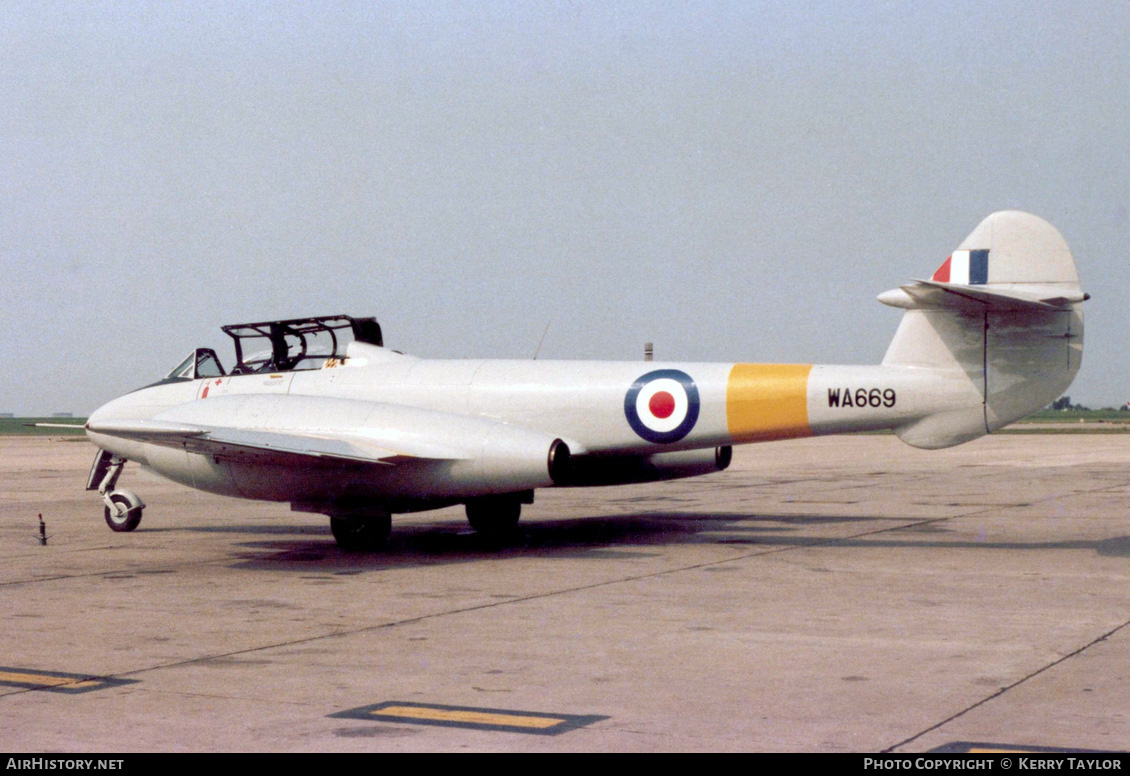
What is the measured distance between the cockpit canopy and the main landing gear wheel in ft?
8.91

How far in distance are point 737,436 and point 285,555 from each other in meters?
5.63

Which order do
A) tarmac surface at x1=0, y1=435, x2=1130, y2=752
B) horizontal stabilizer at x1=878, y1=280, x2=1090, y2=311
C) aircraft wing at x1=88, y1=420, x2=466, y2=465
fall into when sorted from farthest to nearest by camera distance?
aircraft wing at x1=88, y1=420, x2=466, y2=465, horizontal stabilizer at x1=878, y1=280, x2=1090, y2=311, tarmac surface at x1=0, y1=435, x2=1130, y2=752

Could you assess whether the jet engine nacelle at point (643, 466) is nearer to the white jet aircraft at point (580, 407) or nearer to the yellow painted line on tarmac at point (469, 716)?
the white jet aircraft at point (580, 407)

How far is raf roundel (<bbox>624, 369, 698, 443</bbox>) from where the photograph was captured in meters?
A: 14.0

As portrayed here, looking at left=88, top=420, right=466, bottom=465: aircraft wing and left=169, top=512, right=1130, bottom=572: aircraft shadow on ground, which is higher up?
left=88, top=420, right=466, bottom=465: aircraft wing

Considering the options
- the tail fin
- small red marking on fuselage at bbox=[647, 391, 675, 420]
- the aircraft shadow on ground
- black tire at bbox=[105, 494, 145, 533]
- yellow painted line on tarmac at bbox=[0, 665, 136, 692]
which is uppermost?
the tail fin

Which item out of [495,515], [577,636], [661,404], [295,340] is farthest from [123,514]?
[577,636]

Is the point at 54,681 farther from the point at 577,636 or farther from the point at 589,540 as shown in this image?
the point at 589,540

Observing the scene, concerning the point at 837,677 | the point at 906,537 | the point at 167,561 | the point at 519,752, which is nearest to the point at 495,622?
the point at 837,677

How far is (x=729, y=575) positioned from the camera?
12047 mm

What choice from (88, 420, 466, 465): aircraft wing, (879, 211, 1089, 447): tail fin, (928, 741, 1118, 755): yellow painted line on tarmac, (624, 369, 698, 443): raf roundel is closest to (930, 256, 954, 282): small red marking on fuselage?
(879, 211, 1089, 447): tail fin

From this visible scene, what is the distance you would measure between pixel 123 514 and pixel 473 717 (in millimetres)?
12528

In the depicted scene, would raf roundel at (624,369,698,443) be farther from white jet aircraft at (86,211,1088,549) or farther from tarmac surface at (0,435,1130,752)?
tarmac surface at (0,435,1130,752)
